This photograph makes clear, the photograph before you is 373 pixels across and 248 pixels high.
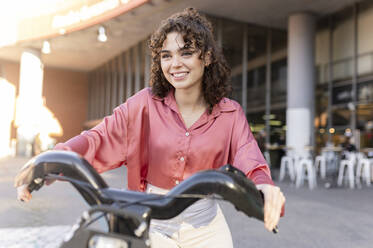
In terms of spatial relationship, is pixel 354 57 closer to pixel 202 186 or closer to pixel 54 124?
pixel 202 186

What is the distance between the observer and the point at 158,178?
159cm

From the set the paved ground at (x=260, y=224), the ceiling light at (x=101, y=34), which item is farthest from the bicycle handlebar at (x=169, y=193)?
the ceiling light at (x=101, y=34)

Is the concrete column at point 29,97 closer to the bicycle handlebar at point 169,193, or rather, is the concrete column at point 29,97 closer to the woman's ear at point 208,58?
the woman's ear at point 208,58

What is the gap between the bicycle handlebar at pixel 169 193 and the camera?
90 cm

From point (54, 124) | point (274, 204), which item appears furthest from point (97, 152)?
point (54, 124)

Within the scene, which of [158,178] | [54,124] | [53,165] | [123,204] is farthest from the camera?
[54,124]

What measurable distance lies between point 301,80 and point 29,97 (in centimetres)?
1286

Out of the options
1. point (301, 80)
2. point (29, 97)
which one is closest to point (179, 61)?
point (301, 80)

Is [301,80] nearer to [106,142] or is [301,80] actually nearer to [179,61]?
[179,61]

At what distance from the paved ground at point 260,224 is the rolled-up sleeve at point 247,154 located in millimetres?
1908

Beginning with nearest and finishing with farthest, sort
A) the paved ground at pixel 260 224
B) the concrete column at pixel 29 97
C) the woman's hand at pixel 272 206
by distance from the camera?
the woman's hand at pixel 272 206, the paved ground at pixel 260 224, the concrete column at pixel 29 97

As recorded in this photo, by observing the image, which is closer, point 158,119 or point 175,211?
point 175,211

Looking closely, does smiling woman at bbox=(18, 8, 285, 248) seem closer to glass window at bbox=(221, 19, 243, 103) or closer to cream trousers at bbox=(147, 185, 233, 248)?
cream trousers at bbox=(147, 185, 233, 248)

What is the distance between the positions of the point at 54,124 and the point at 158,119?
2537cm
